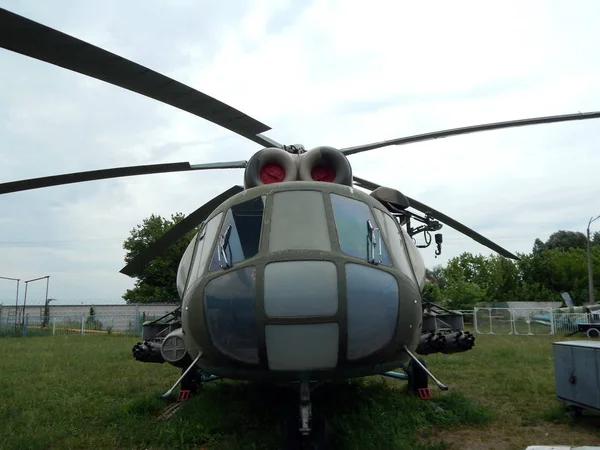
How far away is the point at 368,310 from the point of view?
3.37 m

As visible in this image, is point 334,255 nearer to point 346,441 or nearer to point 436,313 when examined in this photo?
point 346,441

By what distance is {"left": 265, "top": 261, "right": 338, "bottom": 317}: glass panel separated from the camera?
10.5 feet

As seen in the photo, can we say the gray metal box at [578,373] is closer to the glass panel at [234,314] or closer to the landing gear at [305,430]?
the landing gear at [305,430]

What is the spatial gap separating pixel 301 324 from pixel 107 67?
7.02 feet

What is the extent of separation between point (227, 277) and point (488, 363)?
852 centimetres

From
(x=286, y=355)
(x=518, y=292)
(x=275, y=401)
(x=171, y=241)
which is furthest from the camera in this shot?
(x=518, y=292)

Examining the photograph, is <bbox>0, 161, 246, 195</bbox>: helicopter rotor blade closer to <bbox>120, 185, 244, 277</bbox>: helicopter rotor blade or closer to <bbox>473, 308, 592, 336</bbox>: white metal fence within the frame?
<bbox>120, 185, 244, 277</bbox>: helicopter rotor blade

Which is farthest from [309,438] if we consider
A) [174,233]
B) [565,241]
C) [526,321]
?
[565,241]

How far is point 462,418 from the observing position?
5629 millimetres

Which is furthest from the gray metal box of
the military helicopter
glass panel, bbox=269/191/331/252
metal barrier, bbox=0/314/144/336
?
metal barrier, bbox=0/314/144/336

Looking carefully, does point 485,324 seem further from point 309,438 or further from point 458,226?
point 309,438

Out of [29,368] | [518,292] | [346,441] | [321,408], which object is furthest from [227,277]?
[518,292]

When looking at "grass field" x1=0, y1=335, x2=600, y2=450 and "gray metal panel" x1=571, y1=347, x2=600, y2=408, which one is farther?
"gray metal panel" x1=571, y1=347, x2=600, y2=408

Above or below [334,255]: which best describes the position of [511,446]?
below
